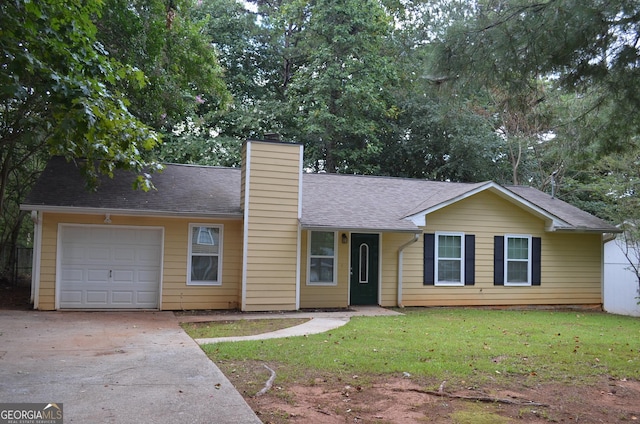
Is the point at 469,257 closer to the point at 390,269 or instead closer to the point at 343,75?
the point at 390,269

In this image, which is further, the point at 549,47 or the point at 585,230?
the point at 585,230

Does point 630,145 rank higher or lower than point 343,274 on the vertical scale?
higher

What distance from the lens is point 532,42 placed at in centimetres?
628

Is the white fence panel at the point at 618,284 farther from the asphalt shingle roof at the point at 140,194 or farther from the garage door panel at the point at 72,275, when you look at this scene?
the garage door panel at the point at 72,275

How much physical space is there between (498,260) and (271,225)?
6.59m

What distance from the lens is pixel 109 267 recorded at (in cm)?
1211

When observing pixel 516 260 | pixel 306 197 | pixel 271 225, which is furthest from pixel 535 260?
pixel 271 225

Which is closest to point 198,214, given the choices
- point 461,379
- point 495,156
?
point 461,379

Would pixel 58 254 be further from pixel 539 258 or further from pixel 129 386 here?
pixel 539 258

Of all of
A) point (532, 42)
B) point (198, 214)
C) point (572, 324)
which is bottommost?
point (572, 324)

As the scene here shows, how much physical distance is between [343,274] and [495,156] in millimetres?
13528

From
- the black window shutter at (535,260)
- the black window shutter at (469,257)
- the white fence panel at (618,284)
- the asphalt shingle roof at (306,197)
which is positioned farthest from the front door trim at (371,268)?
A: the white fence panel at (618,284)

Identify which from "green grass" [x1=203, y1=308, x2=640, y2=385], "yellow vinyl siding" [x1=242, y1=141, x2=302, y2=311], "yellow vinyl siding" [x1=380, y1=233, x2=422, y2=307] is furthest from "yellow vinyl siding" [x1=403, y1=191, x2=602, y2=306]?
"yellow vinyl siding" [x1=242, y1=141, x2=302, y2=311]

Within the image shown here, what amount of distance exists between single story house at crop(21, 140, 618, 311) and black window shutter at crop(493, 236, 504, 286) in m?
0.03
